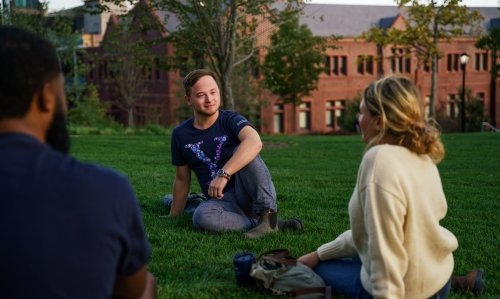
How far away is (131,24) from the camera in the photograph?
663 inches

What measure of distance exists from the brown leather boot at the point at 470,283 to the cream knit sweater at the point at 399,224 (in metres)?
0.73

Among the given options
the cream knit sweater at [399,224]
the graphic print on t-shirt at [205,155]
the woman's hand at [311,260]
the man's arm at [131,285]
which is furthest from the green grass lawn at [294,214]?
the man's arm at [131,285]

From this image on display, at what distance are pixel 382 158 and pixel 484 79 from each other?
5780cm

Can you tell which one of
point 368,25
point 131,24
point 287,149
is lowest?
point 287,149

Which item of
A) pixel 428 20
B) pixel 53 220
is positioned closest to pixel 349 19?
pixel 428 20

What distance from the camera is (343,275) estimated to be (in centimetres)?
376

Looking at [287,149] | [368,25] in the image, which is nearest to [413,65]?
[368,25]

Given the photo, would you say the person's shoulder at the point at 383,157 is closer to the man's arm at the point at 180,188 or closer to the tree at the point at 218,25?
the man's arm at the point at 180,188

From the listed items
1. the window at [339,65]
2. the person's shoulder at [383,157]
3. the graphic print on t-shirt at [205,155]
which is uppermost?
the window at [339,65]

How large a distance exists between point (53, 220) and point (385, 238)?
1.65 meters

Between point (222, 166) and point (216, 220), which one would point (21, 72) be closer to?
point (216, 220)

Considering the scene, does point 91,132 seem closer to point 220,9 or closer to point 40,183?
point 220,9

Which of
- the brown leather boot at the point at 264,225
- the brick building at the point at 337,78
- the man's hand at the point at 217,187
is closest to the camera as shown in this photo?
the man's hand at the point at 217,187

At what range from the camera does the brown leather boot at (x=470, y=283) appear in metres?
4.00
